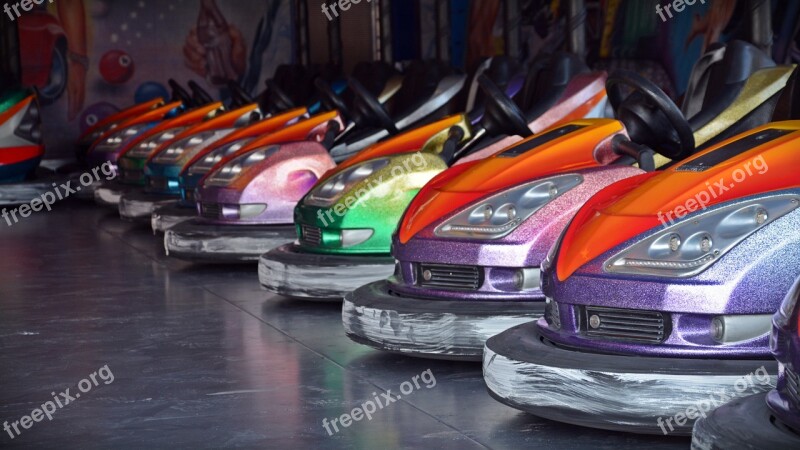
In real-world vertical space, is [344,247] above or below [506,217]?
below

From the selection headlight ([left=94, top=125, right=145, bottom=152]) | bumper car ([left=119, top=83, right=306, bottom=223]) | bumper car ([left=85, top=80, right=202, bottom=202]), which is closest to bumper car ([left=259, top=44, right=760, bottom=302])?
bumper car ([left=119, top=83, right=306, bottom=223])

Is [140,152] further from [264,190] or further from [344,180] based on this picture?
[344,180]

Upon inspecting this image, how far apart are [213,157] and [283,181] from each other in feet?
3.66

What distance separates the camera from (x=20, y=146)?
10.5 meters

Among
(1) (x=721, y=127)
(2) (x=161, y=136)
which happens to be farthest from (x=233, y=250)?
(2) (x=161, y=136)

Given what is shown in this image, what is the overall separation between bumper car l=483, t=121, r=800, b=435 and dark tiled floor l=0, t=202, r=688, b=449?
0.15 m

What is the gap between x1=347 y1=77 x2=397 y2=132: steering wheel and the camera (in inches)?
227

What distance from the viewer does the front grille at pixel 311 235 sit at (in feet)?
16.4

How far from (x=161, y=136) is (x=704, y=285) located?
21.9 feet

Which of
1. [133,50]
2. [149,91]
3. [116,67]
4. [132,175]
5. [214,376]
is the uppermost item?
[133,50]

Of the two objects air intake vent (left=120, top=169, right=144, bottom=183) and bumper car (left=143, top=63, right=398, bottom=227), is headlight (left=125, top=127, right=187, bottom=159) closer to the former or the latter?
air intake vent (left=120, top=169, right=144, bottom=183)

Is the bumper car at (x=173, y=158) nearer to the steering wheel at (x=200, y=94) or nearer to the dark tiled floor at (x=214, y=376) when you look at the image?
the dark tiled floor at (x=214, y=376)

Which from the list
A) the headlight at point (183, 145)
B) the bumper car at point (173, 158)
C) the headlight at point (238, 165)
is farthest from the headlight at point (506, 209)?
the headlight at point (183, 145)

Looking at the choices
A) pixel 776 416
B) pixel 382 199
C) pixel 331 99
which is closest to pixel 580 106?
pixel 382 199
